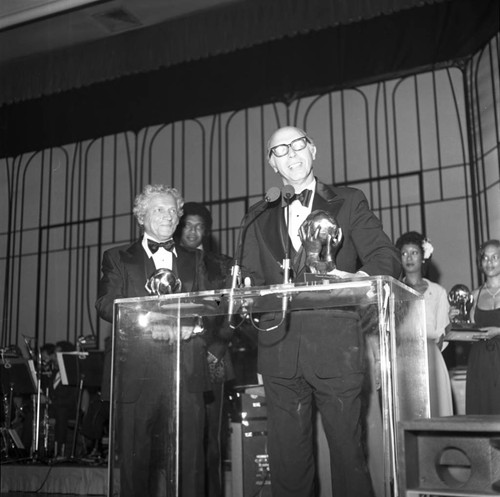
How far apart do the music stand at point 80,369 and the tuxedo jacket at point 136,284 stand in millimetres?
2771

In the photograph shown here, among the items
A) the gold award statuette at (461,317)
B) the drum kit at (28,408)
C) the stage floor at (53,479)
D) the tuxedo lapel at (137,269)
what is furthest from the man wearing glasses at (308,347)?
the drum kit at (28,408)

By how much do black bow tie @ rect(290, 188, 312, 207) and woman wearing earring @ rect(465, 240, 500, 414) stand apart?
2012mm

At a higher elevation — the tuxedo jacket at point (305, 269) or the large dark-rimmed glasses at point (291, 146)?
the large dark-rimmed glasses at point (291, 146)

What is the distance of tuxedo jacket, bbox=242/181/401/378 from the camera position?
203cm

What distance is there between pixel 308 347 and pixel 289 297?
157mm

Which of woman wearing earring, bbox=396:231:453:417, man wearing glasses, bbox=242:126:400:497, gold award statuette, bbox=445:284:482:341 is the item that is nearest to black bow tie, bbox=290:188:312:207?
man wearing glasses, bbox=242:126:400:497

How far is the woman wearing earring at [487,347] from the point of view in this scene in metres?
4.01

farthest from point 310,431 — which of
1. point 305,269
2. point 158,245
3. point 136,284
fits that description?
point 158,245

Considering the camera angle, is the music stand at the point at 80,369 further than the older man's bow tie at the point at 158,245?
Yes

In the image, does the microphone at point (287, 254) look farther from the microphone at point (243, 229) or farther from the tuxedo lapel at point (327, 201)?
the tuxedo lapel at point (327, 201)

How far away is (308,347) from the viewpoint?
6.87ft

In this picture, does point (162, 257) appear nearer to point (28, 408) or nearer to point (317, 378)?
point (317, 378)

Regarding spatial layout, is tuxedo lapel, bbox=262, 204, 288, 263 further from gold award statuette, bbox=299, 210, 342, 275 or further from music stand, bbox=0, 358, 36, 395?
music stand, bbox=0, 358, 36, 395

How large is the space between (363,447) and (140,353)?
2.68 feet
